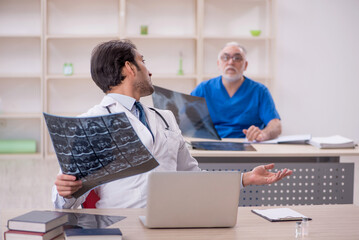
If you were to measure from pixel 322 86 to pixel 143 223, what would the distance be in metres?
4.11

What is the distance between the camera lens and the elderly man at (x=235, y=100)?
12.3 feet

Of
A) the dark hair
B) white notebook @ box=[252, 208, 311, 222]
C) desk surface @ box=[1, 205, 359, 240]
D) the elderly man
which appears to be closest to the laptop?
desk surface @ box=[1, 205, 359, 240]

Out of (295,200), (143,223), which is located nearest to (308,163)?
(295,200)

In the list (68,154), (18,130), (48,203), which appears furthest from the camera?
(18,130)

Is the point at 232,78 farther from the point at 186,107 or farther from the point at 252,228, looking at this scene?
the point at 252,228

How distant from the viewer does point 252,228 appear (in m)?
1.42

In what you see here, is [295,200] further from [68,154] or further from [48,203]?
[48,203]

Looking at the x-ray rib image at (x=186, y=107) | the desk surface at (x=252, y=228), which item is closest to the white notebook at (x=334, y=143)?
the x-ray rib image at (x=186, y=107)

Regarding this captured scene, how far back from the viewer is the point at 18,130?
16.6ft

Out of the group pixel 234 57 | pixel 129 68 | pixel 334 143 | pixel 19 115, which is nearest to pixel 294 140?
pixel 334 143

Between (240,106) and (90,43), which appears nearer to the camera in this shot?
(240,106)

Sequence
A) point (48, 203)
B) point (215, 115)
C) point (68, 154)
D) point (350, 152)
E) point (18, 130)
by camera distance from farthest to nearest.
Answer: point (18, 130), point (48, 203), point (215, 115), point (350, 152), point (68, 154)

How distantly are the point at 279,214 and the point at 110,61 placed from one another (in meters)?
0.83

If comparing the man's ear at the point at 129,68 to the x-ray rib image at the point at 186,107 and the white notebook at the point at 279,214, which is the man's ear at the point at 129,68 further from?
the x-ray rib image at the point at 186,107
